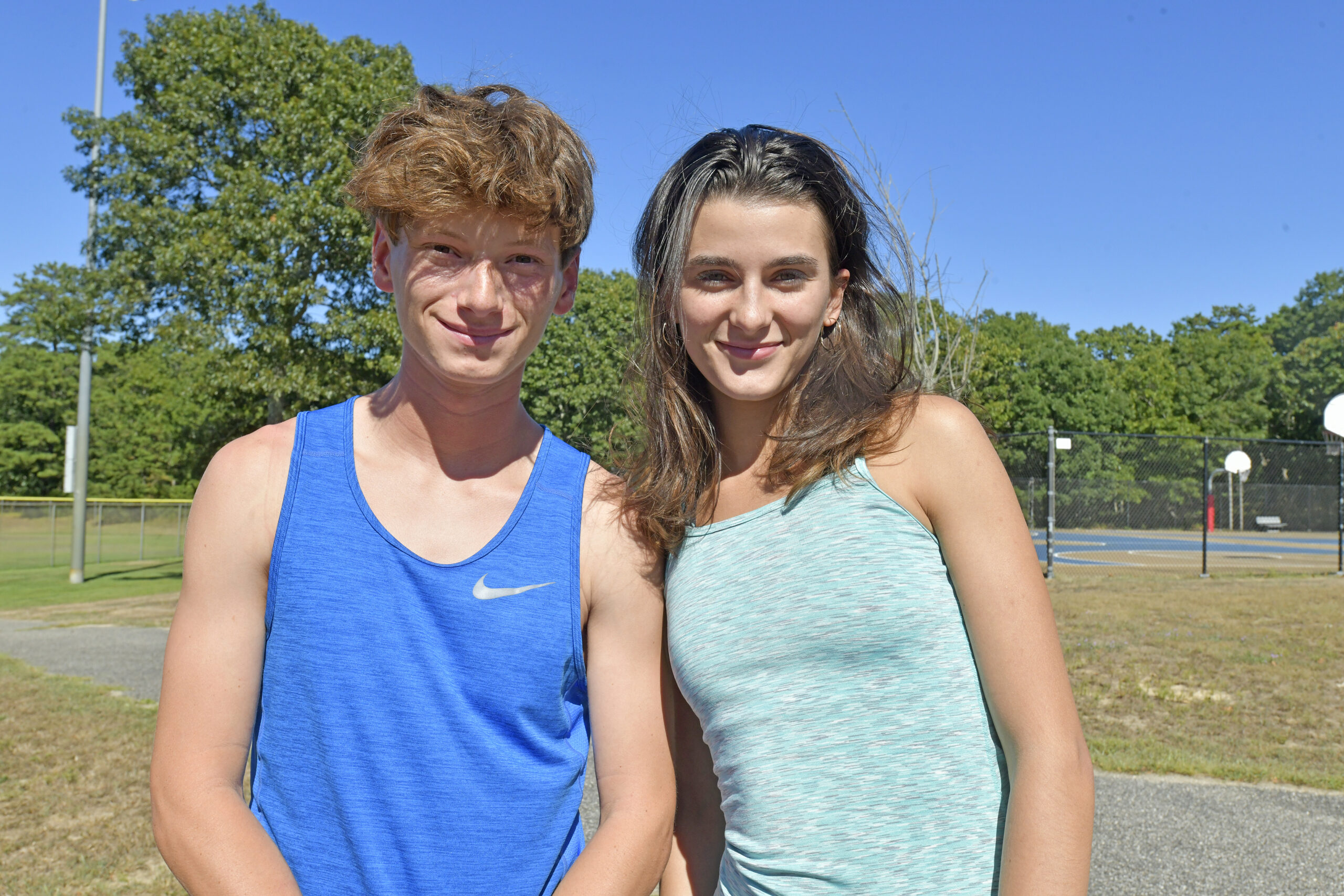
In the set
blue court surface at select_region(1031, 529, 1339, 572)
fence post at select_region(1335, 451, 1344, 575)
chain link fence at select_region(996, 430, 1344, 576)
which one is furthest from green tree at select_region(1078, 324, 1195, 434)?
fence post at select_region(1335, 451, 1344, 575)

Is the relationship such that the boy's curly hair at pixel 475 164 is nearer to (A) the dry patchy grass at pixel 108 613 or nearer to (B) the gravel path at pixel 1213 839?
(B) the gravel path at pixel 1213 839

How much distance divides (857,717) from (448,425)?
0.88 m

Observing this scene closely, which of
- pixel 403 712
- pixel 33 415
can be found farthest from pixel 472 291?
pixel 33 415

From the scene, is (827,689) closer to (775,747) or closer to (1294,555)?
(775,747)

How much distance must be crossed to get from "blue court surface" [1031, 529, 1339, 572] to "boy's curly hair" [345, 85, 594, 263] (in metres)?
19.7

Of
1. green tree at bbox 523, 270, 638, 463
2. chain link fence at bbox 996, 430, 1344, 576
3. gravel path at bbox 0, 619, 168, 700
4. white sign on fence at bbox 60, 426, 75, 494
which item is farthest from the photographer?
green tree at bbox 523, 270, 638, 463

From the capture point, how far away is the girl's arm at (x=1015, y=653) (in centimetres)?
145

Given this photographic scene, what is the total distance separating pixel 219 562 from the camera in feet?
5.00

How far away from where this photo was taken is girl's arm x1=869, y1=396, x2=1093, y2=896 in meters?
1.45

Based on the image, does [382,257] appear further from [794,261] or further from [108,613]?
[108,613]

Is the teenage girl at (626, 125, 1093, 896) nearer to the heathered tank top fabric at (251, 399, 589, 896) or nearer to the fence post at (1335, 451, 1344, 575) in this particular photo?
the heathered tank top fabric at (251, 399, 589, 896)

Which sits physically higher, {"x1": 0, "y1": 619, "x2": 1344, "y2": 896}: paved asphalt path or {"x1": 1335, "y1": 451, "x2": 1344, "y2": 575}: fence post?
{"x1": 1335, "y1": 451, "x2": 1344, "y2": 575}: fence post

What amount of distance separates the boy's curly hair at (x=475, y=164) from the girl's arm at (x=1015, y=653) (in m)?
0.77

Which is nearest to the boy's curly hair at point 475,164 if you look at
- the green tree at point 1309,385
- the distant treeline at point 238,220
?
the distant treeline at point 238,220
